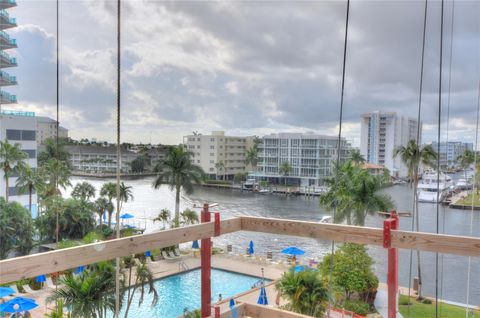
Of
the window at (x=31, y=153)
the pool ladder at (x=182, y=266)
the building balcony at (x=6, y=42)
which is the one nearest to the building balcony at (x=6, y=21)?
the building balcony at (x=6, y=42)

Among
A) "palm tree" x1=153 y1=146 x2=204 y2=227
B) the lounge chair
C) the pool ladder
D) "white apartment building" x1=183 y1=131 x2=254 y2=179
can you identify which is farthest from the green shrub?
"white apartment building" x1=183 y1=131 x2=254 y2=179

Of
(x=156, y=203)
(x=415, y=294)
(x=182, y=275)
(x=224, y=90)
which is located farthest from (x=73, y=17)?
(x=224, y=90)

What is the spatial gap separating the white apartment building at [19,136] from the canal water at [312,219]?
7.43 meters

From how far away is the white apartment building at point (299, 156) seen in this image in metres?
47.4

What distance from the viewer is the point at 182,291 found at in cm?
1406

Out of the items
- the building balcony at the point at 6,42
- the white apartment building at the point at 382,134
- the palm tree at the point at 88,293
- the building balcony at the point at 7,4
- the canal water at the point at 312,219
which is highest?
the building balcony at the point at 7,4

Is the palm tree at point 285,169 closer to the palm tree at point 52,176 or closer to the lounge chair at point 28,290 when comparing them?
the palm tree at point 52,176

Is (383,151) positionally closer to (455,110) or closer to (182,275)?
(182,275)

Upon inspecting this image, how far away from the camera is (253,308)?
2543 millimetres

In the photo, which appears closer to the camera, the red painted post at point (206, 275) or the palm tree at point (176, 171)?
the red painted post at point (206, 275)

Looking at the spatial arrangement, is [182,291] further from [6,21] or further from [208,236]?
[6,21]

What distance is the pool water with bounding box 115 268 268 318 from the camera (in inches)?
483

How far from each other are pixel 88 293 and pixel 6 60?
2340cm

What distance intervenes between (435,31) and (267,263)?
1351 cm
